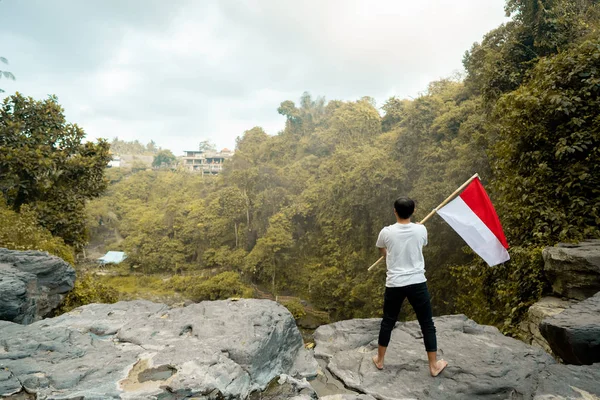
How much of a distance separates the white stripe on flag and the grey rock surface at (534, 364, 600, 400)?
41.0 inches

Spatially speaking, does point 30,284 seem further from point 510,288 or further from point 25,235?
point 510,288

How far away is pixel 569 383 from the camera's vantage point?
2160mm

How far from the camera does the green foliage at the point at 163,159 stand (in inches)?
2112

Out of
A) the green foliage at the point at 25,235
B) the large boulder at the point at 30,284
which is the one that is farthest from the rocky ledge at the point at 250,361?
the green foliage at the point at 25,235

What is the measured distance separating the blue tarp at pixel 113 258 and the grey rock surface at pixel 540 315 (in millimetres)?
29360

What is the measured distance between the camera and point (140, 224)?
1156 inches

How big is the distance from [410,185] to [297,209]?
8.61m

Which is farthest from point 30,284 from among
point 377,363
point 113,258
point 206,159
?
point 206,159

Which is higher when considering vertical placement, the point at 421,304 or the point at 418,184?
the point at 418,184

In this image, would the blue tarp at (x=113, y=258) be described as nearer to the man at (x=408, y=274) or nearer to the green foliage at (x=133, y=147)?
the man at (x=408, y=274)

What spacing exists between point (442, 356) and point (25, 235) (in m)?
7.93

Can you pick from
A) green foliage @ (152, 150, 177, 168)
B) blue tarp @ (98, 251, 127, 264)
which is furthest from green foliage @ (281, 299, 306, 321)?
green foliage @ (152, 150, 177, 168)

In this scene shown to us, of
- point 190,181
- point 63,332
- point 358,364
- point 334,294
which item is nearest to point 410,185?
point 334,294

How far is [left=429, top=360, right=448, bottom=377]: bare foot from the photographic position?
8.15 feet
